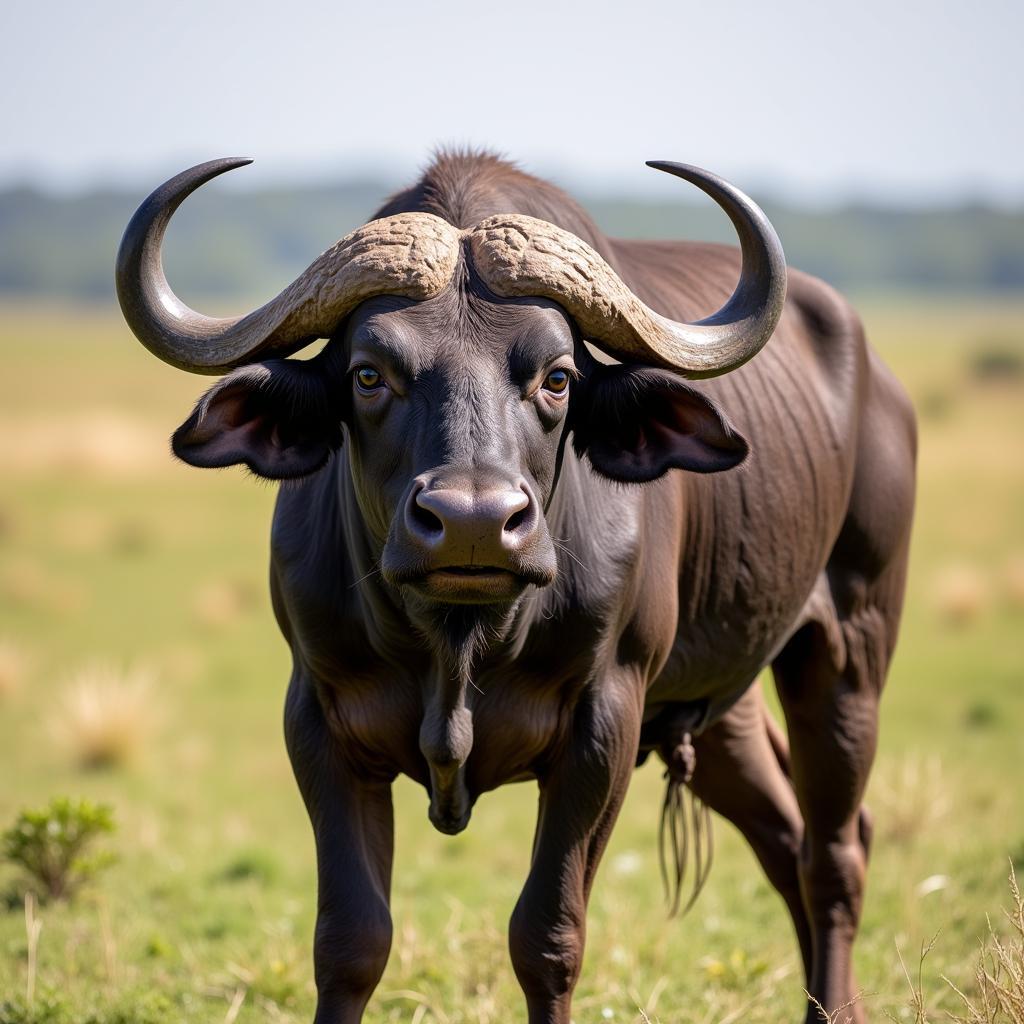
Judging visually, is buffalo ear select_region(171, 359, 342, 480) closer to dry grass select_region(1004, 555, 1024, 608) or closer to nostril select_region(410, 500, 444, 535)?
nostril select_region(410, 500, 444, 535)

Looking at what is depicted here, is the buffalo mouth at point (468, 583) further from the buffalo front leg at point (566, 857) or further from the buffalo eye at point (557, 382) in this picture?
the buffalo front leg at point (566, 857)

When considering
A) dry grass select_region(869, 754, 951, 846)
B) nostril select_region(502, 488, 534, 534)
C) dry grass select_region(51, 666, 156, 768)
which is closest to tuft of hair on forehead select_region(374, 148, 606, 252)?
nostril select_region(502, 488, 534, 534)

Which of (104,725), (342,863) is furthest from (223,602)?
(342,863)

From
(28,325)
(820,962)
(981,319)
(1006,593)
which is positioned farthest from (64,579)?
(981,319)

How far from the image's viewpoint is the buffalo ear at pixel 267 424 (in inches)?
167

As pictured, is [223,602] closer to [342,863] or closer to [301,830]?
[301,830]

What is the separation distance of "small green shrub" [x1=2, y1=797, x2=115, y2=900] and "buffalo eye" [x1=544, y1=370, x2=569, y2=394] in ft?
12.0

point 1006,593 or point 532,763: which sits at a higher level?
point 532,763

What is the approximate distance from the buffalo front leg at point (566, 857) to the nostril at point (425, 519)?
1089 millimetres

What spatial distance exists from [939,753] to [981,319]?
167 meters

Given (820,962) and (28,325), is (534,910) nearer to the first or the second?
(820,962)

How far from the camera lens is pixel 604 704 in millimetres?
4621

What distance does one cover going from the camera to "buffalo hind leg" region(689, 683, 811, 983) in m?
6.35

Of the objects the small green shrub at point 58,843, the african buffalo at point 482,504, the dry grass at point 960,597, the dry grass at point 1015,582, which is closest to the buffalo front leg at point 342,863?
the african buffalo at point 482,504
